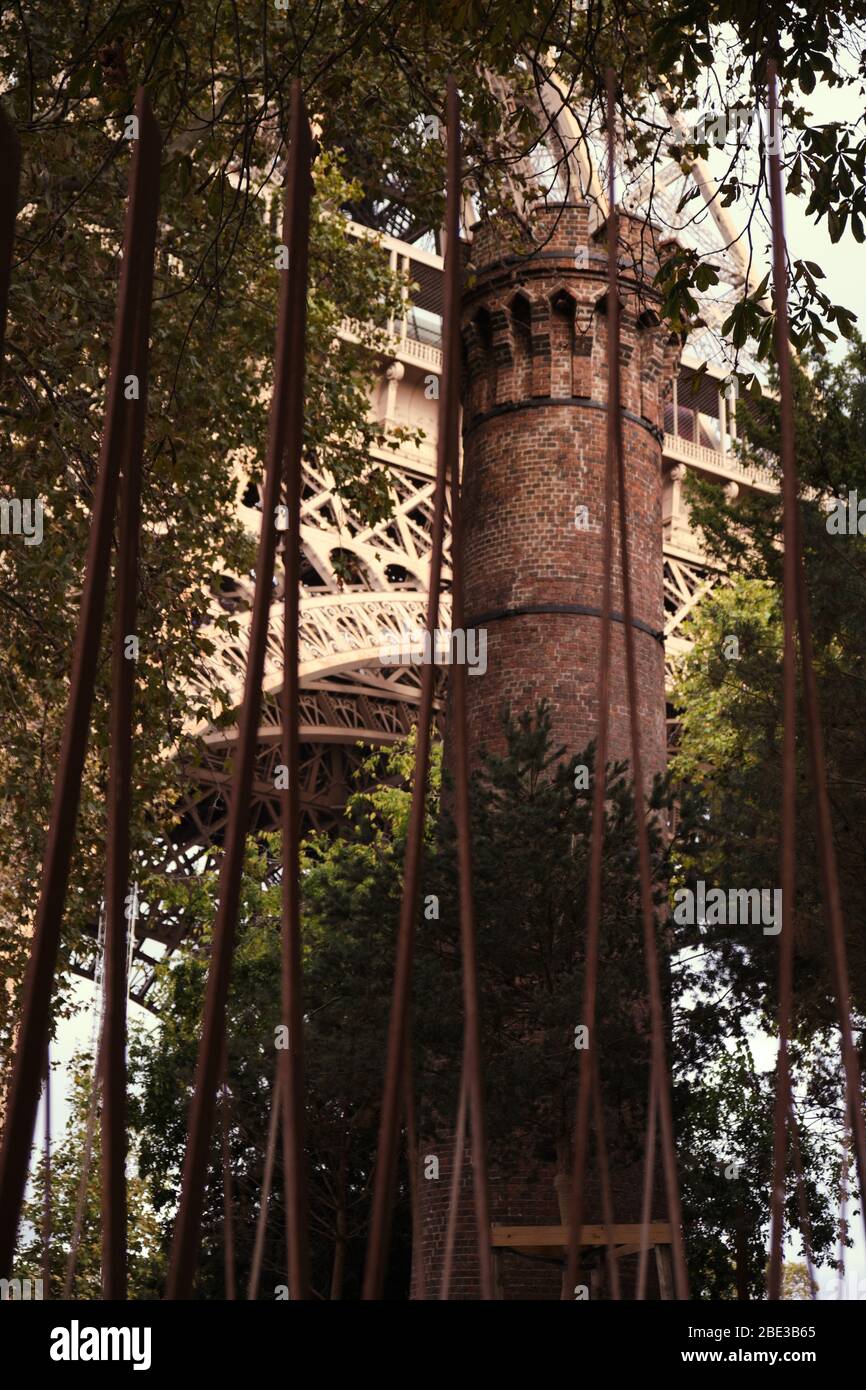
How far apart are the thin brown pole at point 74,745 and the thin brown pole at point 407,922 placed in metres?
0.39

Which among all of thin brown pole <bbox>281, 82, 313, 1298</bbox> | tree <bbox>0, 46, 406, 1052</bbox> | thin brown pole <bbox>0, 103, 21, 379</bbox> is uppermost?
tree <bbox>0, 46, 406, 1052</bbox>

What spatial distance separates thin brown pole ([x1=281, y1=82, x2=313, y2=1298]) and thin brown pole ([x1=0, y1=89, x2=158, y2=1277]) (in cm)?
20

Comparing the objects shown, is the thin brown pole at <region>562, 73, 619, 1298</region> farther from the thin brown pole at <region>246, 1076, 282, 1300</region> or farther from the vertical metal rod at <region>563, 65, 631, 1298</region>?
the thin brown pole at <region>246, 1076, 282, 1300</region>

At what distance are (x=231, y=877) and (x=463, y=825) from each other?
315 mm

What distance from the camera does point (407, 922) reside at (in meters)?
1.88

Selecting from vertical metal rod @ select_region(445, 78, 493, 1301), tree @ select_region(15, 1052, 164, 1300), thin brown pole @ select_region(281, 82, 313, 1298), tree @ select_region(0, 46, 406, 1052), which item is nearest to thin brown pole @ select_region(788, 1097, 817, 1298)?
vertical metal rod @ select_region(445, 78, 493, 1301)

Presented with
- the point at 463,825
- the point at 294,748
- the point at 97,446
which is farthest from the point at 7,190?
the point at 97,446

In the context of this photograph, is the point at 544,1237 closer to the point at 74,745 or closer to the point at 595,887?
the point at 595,887

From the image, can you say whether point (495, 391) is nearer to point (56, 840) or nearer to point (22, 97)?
point (22, 97)

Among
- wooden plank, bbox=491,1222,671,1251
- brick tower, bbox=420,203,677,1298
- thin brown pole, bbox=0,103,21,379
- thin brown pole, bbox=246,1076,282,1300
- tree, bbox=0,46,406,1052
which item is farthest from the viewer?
brick tower, bbox=420,203,677,1298

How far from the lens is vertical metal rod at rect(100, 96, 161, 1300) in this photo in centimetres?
172

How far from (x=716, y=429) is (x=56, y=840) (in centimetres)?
4309

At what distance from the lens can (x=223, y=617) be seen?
10.0m
